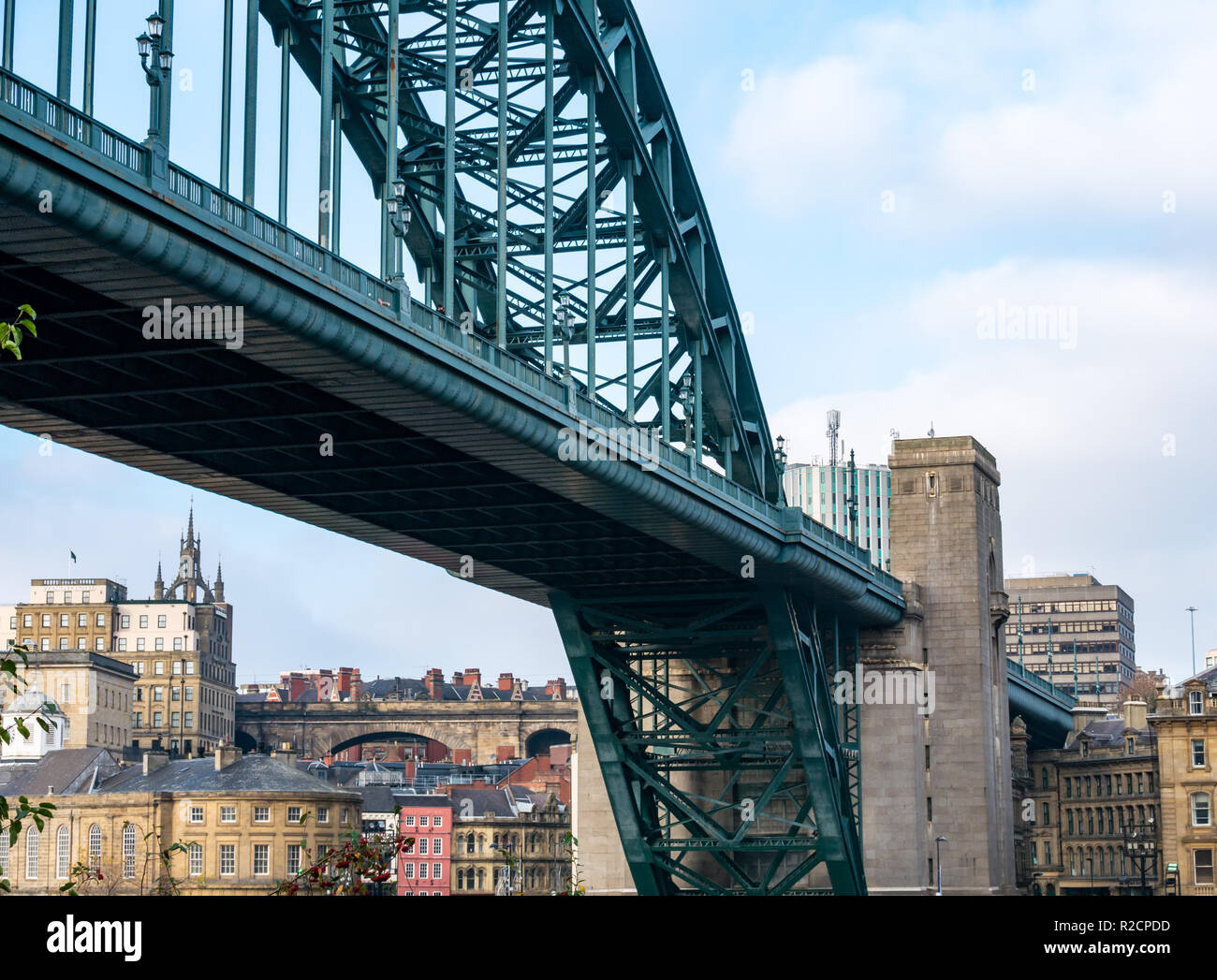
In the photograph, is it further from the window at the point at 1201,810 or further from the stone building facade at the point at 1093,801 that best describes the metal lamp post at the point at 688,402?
the stone building facade at the point at 1093,801

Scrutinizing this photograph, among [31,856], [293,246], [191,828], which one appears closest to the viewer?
[293,246]

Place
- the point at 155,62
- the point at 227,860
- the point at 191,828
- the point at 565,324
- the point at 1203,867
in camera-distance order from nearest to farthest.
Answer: the point at 155,62
the point at 565,324
the point at 1203,867
the point at 227,860
the point at 191,828

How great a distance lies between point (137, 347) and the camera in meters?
36.1

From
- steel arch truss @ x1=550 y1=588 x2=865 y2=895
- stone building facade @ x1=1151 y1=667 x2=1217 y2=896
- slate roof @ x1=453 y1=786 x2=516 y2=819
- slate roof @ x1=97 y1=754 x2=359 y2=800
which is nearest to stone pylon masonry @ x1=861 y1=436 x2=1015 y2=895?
steel arch truss @ x1=550 y1=588 x2=865 y2=895

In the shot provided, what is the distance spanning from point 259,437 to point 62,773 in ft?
265

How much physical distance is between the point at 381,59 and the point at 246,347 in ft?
61.9

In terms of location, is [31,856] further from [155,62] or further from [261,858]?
[155,62]

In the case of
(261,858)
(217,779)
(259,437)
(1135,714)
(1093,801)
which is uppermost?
(259,437)

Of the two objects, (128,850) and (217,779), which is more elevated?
(217,779)

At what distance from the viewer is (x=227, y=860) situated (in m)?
111

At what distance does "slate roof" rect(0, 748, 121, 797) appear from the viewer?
117 m

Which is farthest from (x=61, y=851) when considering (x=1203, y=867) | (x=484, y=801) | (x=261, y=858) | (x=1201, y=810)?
(x=1201, y=810)

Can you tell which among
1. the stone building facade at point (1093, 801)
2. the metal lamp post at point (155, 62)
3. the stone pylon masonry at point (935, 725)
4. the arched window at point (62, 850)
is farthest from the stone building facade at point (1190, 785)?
the metal lamp post at point (155, 62)

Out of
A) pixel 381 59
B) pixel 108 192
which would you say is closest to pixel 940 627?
pixel 381 59
